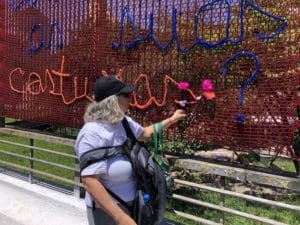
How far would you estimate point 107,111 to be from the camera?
2.26 meters

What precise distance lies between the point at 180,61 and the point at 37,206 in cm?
251

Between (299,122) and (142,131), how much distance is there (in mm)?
1041

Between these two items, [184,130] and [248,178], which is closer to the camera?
[248,178]

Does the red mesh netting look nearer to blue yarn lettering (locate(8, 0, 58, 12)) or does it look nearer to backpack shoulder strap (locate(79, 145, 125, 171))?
blue yarn lettering (locate(8, 0, 58, 12))

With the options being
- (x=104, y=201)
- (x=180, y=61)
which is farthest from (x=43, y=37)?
(x=104, y=201)

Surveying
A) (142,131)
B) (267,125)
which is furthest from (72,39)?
(267,125)

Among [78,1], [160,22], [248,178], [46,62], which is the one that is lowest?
[248,178]

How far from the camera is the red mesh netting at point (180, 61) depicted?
108 inches

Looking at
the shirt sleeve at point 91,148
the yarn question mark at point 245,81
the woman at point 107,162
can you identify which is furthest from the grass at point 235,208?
the shirt sleeve at point 91,148

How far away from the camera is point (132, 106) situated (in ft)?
Result: 12.1

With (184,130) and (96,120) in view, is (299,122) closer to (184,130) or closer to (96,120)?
(184,130)

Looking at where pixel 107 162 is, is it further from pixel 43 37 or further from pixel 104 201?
pixel 43 37

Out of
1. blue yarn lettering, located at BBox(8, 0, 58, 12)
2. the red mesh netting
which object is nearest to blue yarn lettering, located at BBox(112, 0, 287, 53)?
the red mesh netting

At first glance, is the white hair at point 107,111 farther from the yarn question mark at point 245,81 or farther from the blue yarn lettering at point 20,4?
the blue yarn lettering at point 20,4
